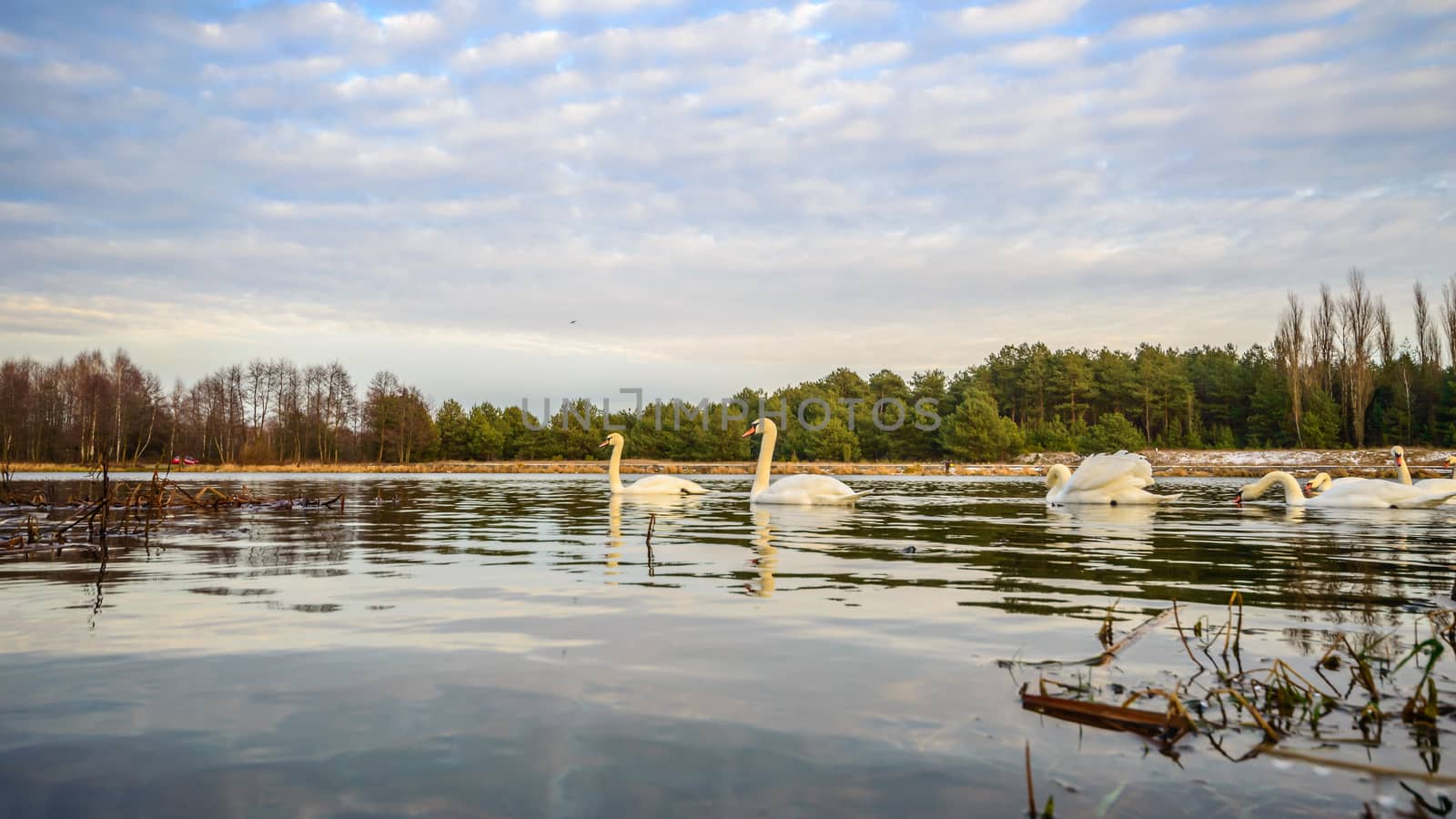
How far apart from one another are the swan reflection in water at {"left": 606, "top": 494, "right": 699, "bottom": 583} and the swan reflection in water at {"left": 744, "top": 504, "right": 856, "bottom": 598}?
108 centimetres

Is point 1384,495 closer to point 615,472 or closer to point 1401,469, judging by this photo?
point 1401,469

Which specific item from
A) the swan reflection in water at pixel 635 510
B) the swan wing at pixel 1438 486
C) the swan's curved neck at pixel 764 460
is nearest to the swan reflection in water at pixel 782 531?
the swan's curved neck at pixel 764 460

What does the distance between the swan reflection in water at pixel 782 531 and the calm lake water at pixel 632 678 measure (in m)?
0.15

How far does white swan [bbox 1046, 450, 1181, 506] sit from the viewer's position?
1545cm

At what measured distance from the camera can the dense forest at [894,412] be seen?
73500mm

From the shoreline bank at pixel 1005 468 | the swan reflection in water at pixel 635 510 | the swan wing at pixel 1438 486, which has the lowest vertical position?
the shoreline bank at pixel 1005 468

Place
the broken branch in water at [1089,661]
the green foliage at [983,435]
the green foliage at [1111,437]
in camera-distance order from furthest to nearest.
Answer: the green foliage at [1111,437]
the green foliage at [983,435]
the broken branch in water at [1089,661]

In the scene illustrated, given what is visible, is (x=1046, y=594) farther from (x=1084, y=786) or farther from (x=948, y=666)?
(x=1084, y=786)

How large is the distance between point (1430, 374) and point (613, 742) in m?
92.4

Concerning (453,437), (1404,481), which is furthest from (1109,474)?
(453,437)

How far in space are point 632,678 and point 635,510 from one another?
12129mm

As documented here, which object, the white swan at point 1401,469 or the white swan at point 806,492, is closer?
the white swan at point 806,492

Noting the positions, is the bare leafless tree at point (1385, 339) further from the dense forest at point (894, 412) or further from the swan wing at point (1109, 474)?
the swan wing at point (1109, 474)

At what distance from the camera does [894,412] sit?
311 ft
